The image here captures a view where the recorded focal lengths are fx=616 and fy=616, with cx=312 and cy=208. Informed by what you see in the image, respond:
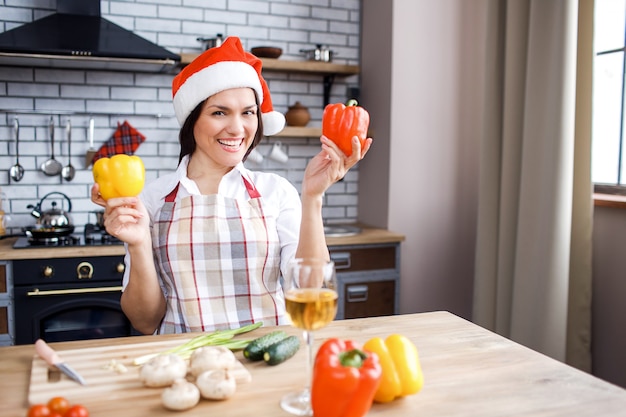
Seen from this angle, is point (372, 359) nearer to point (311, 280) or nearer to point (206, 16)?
point (311, 280)

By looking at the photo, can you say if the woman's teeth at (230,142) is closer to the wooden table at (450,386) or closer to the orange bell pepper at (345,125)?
the orange bell pepper at (345,125)

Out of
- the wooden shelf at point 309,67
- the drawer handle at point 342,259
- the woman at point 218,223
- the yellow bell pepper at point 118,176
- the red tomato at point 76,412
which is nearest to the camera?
the red tomato at point 76,412

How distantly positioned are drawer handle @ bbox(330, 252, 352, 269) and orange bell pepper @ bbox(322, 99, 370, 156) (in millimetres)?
1826

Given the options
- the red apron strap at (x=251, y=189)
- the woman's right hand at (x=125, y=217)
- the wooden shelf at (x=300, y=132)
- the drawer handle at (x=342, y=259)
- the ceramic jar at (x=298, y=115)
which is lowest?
the drawer handle at (x=342, y=259)

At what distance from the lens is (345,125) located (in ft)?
5.25

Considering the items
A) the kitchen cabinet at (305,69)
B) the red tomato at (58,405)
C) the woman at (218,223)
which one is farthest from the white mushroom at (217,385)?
the kitchen cabinet at (305,69)

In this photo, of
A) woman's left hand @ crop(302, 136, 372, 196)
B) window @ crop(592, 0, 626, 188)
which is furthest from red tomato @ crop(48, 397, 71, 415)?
window @ crop(592, 0, 626, 188)

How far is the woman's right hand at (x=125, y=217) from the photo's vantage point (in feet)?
4.81

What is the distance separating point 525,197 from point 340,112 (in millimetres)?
1740

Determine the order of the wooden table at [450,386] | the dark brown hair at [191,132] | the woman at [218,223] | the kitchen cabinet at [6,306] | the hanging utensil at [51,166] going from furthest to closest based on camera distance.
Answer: the hanging utensil at [51,166] < the kitchen cabinet at [6,306] < the dark brown hair at [191,132] < the woman at [218,223] < the wooden table at [450,386]

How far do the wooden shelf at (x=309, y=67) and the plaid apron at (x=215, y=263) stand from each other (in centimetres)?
193

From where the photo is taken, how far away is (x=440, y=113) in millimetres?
3785

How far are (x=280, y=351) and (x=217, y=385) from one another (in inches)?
9.1

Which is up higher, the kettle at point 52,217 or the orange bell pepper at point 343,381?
the kettle at point 52,217
